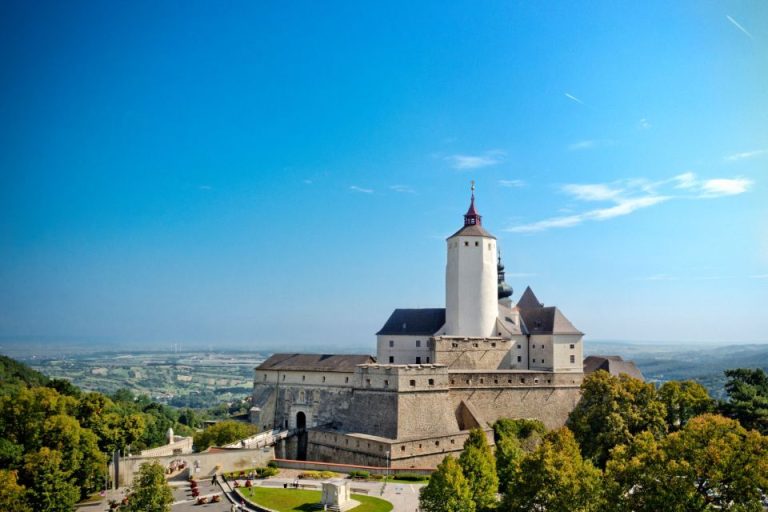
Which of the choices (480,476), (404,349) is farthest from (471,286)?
(480,476)

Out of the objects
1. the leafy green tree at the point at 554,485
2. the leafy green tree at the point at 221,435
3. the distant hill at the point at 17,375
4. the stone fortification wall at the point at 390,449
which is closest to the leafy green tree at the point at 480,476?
the leafy green tree at the point at 554,485

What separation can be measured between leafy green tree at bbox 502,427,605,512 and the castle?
14733 mm

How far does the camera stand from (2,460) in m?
31.6

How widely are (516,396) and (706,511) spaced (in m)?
26.9

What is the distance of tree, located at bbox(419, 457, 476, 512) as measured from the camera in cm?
2689

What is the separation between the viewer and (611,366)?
53.5 m

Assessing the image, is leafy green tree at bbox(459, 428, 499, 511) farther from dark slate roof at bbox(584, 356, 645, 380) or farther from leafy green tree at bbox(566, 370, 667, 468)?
dark slate roof at bbox(584, 356, 645, 380)

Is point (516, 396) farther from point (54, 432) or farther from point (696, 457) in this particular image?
point (54, 432)

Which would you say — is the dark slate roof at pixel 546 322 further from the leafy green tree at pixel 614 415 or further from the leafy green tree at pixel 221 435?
the leafy green tree at pixel 221 435

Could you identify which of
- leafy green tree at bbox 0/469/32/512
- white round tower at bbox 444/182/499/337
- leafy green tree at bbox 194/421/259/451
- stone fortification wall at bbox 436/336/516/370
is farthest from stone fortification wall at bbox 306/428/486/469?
leafy green tree at bbox 0/469/32/512

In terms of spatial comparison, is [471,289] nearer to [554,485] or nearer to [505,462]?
[505,462]

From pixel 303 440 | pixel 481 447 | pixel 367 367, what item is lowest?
pixel 303 440

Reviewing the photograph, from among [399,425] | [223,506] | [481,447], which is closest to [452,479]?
[481,447]

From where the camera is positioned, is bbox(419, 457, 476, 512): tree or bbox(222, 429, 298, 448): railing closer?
bbox(419, 457, 476, 512): tree
